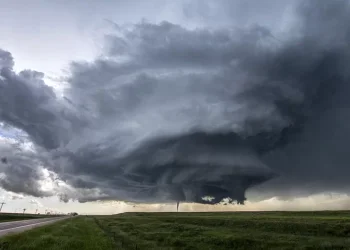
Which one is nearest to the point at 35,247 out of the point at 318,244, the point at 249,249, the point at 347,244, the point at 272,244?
the point at 249,249

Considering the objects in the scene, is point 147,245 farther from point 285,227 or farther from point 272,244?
point 285,227

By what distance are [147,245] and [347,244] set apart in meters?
28.1

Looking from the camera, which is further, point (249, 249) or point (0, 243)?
point (249, 249)

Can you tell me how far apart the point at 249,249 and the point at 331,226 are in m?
28.1

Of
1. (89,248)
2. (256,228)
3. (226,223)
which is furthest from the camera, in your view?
(226,223)

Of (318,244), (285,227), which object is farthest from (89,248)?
(285,227)

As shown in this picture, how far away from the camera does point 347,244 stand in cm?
4309

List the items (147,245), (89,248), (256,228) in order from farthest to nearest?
(256,228) < (147,245) < (89,248)

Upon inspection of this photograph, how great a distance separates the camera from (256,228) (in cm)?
7031

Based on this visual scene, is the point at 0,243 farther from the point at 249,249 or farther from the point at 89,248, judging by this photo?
the point at 249,249

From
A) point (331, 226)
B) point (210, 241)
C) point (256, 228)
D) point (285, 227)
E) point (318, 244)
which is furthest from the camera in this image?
point (256, 228)

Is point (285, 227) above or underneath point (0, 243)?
above

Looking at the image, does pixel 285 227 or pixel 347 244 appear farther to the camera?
pixel 285 227

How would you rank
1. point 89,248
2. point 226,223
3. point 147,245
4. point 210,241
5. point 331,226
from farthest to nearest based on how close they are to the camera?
point 226,223 < point 331,226 < point 210,241 < point 147,245 < point 89,248
